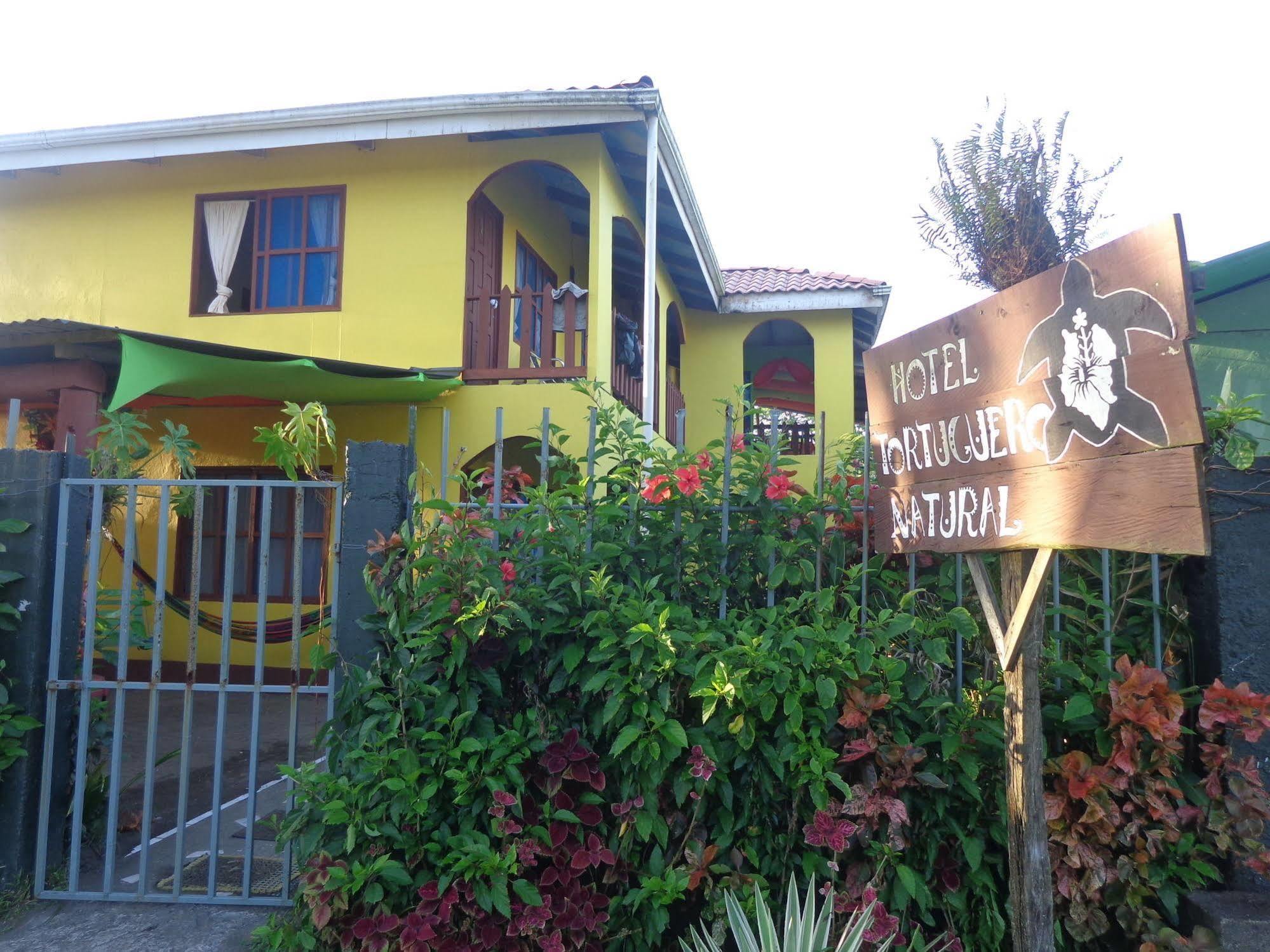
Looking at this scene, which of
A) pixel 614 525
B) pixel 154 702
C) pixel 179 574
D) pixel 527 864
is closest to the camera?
pixel 527 864

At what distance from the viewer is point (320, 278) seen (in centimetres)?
846

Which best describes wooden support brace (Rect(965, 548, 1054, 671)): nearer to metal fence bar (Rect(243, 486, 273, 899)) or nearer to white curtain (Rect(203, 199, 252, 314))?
metal fence bar (Rect(243, 486, 273, 899))

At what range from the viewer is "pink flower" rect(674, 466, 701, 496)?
9.51ft

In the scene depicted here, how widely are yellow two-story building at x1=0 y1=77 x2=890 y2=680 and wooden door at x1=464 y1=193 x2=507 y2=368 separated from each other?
0.9 inches

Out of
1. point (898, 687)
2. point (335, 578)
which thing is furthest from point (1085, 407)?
point (335, 578)

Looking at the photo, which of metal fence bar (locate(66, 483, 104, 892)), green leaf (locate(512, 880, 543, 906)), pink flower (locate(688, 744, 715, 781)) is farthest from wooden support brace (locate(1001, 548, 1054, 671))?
metal fence bar (locate(66, 483, 104, 892))

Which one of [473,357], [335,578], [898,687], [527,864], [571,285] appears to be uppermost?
[571,285]

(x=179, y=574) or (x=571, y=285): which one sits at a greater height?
(x=571, y=285)

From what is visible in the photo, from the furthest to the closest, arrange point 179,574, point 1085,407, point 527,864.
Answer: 1. point 179,574
2. point 527,864
3. point 1085,407

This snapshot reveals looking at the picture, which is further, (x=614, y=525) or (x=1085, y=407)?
(x=614, y=525)

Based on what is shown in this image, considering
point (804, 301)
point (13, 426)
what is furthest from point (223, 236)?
point (804, 301)

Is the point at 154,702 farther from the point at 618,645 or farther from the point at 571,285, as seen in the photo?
the point at 571,285

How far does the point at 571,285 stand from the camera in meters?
7.86

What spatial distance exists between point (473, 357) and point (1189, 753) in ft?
21.5
